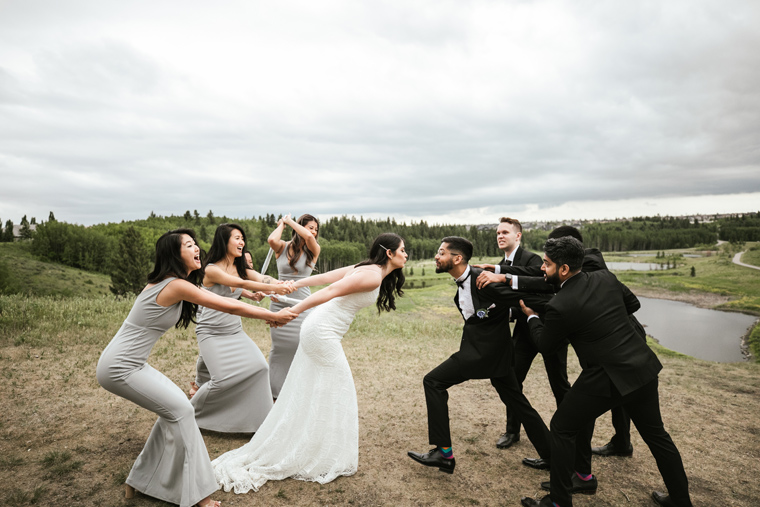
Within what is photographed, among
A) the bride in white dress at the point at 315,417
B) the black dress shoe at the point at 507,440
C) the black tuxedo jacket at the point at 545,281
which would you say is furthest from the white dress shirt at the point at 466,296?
the black dress shoe at the point at 507,440

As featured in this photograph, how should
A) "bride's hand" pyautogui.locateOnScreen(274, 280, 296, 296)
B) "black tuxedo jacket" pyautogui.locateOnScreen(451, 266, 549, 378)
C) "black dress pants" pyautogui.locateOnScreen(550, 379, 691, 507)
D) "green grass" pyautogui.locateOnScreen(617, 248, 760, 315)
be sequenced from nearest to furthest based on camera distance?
"black dress pants" pyautogui.locateOnScreen(550, 379, 691, 507) < "black tuxedo jacket" pyautogui.locateOnScreen(451, 266, 549, 378) < "bride's hand" pyautogui.locateOnScreen(274, 280, 296, 296) < "green grass" pyautogui.locateOnScreen(617, 248, 760, 315)

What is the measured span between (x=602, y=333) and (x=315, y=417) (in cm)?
337

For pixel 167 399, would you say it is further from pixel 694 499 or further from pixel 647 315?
pixel 647 315

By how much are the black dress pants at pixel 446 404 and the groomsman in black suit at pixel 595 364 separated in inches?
34.6

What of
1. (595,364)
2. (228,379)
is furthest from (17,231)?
(595,364)

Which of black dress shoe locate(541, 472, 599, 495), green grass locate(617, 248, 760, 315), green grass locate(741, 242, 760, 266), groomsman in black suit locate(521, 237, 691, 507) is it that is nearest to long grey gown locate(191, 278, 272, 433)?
groomsman in black suit locate(521, 237, 691, 507)

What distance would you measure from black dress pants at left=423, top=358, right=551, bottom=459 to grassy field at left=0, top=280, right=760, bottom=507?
21.5 inches

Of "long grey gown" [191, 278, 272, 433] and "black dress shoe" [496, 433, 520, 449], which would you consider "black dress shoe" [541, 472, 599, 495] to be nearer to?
"black dress shoe" [496, 433, 520, 449]

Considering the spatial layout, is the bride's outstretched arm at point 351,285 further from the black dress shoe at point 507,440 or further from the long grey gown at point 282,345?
the black dress shoe at point 507,440

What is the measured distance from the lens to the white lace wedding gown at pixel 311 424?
4.84m

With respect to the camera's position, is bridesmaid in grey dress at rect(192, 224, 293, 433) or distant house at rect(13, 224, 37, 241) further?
distant house at rect(13, 224, 37, 241)

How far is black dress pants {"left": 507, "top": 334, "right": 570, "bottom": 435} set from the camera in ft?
18.3

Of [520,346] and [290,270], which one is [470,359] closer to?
[520,346]

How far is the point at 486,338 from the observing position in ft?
16.4
